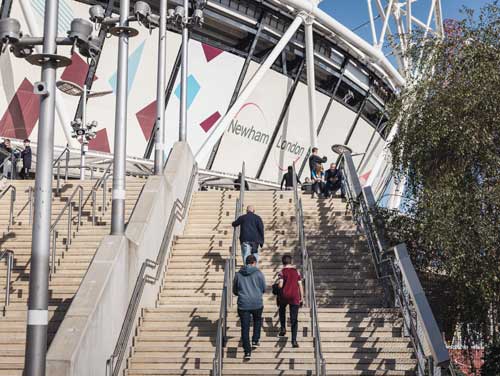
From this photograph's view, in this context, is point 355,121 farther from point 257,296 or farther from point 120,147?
point 257,296

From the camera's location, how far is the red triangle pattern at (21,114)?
2702 cm

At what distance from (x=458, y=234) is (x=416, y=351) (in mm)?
1929

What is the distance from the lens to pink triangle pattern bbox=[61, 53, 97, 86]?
93.4 feet

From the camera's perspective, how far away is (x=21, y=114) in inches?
1074

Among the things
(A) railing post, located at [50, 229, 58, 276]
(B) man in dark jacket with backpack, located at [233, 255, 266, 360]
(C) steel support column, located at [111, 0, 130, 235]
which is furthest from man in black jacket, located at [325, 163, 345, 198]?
(B) man in dark jacket with backpack, located at [233, 255, 266, 360]

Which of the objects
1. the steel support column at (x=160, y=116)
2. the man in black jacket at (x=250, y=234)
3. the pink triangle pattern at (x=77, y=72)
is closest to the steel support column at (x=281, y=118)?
the pink triangle pattern at (x=77, y=72)

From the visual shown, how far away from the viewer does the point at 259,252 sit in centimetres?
1481

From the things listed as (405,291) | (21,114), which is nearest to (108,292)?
(405,291)

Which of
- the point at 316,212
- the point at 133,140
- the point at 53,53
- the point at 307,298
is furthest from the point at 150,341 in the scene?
the point at 133,140

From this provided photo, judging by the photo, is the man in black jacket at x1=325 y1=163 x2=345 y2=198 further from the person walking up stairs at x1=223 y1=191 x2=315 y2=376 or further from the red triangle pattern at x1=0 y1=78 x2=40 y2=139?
the red triangle pattern at x1=0 y1=78 x2=40 y2=139

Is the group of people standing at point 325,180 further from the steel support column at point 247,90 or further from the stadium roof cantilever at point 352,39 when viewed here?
the stadium roof cantilever at point 352,39

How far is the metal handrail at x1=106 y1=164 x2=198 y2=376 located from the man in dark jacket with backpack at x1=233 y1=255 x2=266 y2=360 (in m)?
1.62

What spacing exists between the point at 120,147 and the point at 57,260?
232 centimetres

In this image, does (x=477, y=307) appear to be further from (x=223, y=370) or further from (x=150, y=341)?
(x=150, y=341)
